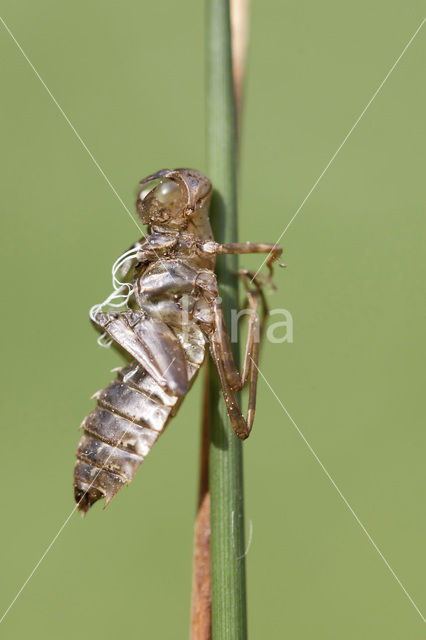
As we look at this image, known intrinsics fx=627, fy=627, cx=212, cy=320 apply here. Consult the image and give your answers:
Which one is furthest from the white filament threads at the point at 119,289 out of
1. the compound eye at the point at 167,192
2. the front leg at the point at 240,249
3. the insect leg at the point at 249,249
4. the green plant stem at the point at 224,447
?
the green plant stem at the point at 224,447

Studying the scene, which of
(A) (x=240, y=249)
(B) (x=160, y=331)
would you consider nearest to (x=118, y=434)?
(B) (x=160, y=331)

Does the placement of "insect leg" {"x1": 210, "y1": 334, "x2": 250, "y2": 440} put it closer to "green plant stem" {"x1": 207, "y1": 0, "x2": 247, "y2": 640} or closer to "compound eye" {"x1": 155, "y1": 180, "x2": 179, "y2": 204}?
"green plant stem" {"x1": 207, "y1": 0, "x2": 247, "y2": 640}

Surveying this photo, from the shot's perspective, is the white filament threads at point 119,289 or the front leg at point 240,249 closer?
the front leg at point 240,249

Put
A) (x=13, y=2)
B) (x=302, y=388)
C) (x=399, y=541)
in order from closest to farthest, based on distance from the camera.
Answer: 1. (x=399, y=541)
2. (x=302, y=388)
3. (x=13, y=2)

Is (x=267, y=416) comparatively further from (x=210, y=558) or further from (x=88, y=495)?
(x=210, y=558)

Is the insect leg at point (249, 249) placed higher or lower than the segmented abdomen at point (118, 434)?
higher

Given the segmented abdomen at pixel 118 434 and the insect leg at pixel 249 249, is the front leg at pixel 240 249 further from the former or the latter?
the segmented abdomen at pixel 118 434

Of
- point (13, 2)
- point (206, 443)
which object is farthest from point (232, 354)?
point (13, 2)
